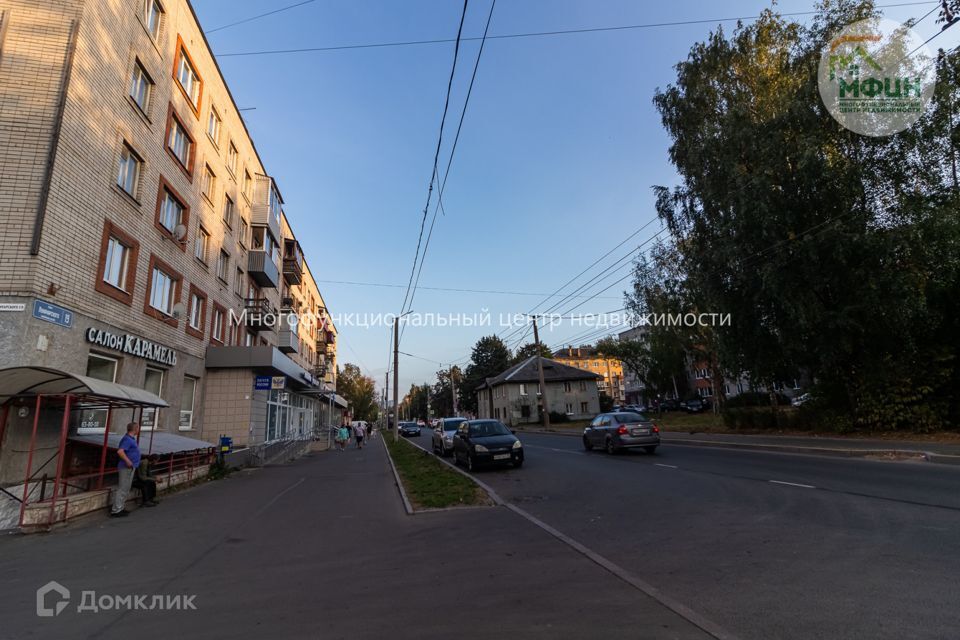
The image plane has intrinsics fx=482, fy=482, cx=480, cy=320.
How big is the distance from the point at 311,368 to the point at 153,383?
29.7m

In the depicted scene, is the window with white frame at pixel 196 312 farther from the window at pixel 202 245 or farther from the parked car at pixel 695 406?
the parked car at pixel 695 406

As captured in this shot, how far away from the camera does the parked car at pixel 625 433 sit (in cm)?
1698

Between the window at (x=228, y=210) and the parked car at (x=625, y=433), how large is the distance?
1838cm

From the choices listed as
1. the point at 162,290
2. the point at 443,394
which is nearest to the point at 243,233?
the point at 162,290

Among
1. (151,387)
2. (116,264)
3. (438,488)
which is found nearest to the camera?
(438,488)

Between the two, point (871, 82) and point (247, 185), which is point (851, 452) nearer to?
point (871, 82)

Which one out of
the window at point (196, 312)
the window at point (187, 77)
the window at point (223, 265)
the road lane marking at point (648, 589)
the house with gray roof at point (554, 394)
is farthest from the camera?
the house with gray roof at point (554, 394)

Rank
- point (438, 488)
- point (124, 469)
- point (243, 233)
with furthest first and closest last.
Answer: point (243, 233)
point (438, 488)
point (124, 469)

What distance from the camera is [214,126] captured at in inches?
810

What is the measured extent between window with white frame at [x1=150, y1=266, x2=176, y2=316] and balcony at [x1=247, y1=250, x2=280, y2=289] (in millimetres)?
8397

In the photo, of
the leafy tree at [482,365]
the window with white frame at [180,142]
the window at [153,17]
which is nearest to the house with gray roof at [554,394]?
the leafy tree at [482,365]

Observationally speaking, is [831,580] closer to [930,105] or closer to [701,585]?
[701,585]

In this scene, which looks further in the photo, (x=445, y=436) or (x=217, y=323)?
(x=445, y=436)

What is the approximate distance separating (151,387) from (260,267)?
11.1m
